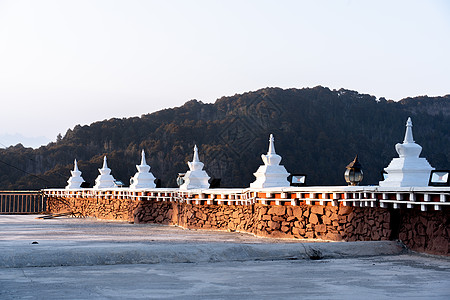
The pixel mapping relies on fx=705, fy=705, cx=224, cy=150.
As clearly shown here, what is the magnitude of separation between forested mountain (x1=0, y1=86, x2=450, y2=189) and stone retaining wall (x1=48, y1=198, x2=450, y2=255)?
4696 cm

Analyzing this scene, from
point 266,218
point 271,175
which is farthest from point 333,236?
point 271,175

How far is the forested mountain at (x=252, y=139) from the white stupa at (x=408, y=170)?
57525 millimetres

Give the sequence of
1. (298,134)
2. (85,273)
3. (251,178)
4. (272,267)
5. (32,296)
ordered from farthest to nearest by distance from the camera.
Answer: (298,134), (251,178), (272,267), (85,273), (32,296)

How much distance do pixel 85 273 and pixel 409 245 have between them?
7124 mm

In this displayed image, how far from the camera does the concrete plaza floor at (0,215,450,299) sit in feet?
29.9

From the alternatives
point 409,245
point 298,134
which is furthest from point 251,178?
point 409,245

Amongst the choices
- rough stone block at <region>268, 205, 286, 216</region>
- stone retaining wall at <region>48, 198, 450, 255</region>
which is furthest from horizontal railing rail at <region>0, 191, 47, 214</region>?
rough stone block at <region>268, 205, 286, 216</region>

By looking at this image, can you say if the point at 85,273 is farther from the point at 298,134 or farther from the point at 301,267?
the point at 298,134

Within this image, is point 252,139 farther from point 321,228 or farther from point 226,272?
point 226,272

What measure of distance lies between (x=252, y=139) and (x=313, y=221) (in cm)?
7278

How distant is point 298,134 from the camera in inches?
3364

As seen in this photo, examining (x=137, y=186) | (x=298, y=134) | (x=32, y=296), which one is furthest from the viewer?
(x=298, y=134)

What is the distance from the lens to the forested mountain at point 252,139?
261 feet

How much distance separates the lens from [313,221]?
1811cm
